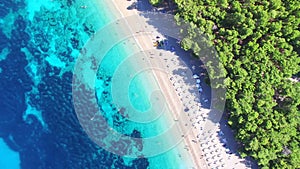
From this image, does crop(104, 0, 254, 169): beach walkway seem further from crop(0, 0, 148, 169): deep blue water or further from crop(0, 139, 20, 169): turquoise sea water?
crop(0, 139, 20, 169): turquoise sea water

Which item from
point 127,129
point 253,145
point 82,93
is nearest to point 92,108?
point 82,93

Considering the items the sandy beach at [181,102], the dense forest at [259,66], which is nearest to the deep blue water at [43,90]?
the sandy beach at [181,102]

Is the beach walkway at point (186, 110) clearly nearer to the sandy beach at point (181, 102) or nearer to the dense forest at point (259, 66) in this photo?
the sandy beach at point (181, 102)

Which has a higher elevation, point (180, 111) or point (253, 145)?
point (180, 111)

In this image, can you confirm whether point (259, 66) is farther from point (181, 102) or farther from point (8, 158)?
point (8, 158)

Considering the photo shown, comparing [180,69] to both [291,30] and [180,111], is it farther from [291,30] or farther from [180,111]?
[291,30]

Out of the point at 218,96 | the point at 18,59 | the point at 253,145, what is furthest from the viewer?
the point at 18,59

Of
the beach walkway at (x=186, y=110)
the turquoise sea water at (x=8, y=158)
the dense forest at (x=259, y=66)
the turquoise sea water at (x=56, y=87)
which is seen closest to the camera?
the dense forest at (x=259, y=66)
